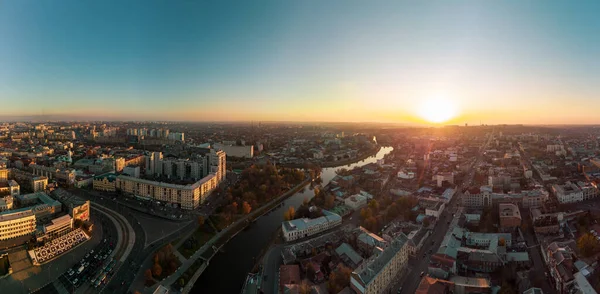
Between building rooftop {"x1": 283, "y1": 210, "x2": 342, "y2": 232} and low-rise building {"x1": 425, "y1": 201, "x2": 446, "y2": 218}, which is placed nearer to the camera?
building rooftop {"x1": 283, "y1": 210, "x2": 342, "y2": 232}

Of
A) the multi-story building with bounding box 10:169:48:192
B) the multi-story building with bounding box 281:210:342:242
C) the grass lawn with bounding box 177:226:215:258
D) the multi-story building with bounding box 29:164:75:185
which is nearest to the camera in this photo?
the grass lawn with bounding box 177:226:215:258

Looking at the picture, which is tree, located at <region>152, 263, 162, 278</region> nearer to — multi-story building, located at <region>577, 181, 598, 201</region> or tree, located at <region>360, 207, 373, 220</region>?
tree, located at <region>360, 207, 373, 220</region>

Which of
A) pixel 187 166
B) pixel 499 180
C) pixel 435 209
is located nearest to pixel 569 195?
pixel 499 180

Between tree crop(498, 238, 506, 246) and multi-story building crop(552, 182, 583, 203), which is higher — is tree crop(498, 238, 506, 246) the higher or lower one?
the lower one

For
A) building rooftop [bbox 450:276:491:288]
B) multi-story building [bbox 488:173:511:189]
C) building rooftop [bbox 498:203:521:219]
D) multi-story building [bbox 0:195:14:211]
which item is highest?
multi-story building [bbox 488:173:511:189]

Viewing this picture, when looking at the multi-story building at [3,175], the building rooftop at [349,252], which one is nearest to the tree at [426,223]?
the building rooftop at [349,252]

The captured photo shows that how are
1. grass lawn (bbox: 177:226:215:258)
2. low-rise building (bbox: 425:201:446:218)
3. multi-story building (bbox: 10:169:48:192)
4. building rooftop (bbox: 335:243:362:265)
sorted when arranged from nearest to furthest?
building rooftop (bbox: 335:243:362:265), grass lawn (bbox: 177:226:215:258), low-rise building (bbox: 425:201:446:218), multi-story building (bbox: 10:169:48:192)

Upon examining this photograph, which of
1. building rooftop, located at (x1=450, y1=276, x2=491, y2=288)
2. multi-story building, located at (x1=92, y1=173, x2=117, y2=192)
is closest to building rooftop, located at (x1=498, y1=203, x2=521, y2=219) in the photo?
building rooftop, located at (x1=450, y1=276, x2=491, y2=288)

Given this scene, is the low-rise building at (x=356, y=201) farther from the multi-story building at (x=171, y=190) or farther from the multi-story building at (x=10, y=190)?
the multi-story building at (x=10, y=190)
